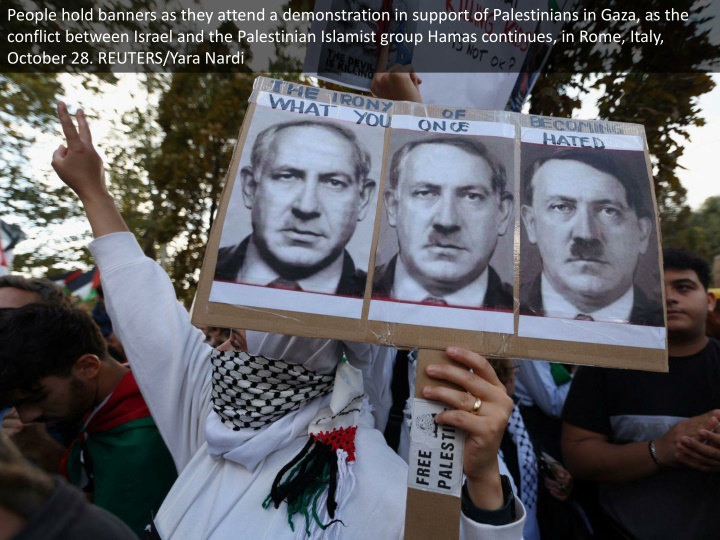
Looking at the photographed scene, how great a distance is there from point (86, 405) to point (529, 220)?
1.79 meters

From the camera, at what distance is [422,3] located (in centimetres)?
A: 228

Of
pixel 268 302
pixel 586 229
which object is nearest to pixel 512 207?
pixel 586 229

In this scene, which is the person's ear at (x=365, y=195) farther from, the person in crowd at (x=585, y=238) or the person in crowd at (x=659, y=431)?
the person in crowd at (x=659, y=431)

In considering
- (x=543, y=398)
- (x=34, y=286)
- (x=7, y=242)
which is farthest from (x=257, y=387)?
(x=7, y=242)

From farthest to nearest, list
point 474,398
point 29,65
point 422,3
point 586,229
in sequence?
point 29,65, point 422,3, point 586,229, point 474,398

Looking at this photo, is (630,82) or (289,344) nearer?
(289,344)

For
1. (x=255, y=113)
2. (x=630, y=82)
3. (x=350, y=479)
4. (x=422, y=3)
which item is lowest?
(x=350, y=479)

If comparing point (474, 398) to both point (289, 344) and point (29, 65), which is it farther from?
point (29, 65)

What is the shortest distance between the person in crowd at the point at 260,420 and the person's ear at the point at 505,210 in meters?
0.32

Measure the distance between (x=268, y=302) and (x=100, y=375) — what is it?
1.29 m

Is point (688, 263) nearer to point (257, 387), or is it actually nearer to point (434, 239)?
point (434, 239)

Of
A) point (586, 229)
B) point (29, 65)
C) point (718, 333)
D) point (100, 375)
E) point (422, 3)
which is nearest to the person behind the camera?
point (586, 229)

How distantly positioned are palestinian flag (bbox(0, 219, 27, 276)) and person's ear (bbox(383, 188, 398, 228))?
3934mm

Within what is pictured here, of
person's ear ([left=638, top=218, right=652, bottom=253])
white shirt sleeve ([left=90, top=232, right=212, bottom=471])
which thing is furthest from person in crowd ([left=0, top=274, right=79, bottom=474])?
person's ear ([left=638, top=218, right=652, bottom=253])
